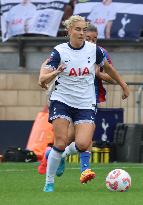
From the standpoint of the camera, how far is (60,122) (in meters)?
12.4

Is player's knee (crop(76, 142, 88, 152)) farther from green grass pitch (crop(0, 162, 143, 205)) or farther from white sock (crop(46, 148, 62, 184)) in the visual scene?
green grass pitch (crop(0, 162, 143, 205))

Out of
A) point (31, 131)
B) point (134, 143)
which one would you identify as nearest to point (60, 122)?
point (134, 143)

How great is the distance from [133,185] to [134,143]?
6033 mm

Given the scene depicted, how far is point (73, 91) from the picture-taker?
1263 centimetres

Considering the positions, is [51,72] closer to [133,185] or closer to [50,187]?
[50,187]

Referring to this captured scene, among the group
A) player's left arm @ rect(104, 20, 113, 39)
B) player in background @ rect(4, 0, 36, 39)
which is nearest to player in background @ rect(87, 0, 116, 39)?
player's left arm @ rect(104, 20, 113, 39)

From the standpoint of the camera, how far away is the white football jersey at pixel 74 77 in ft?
41.2

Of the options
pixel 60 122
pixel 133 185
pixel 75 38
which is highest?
pixel 75 38

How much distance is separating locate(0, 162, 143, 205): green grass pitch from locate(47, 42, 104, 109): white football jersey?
1.05 metres

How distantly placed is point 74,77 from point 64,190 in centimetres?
130

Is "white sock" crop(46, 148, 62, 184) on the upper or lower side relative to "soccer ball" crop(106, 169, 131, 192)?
upper

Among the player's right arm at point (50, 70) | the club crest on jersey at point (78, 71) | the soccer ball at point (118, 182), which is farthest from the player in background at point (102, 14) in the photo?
the soccer ball at point (118, 182)

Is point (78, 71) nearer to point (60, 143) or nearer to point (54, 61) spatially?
point (54, 61)

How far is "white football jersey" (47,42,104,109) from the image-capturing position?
41.2 feet
